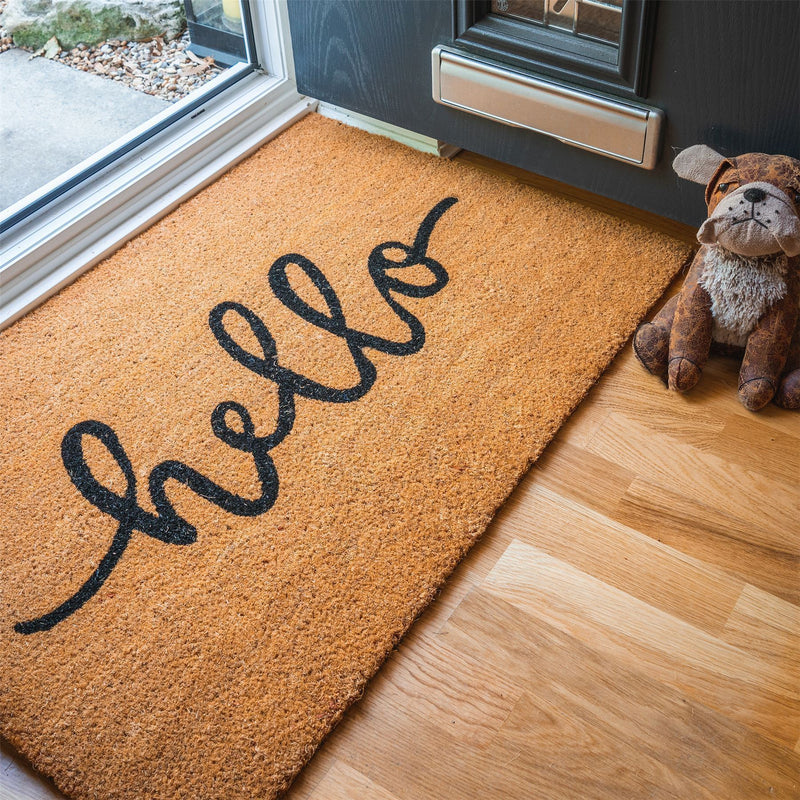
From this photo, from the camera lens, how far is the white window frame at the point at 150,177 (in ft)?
5.16

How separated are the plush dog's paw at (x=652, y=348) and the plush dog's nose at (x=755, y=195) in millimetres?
238

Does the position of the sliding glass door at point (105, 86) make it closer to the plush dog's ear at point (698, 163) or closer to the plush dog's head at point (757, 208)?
the plush dog's ear at point (698, 163)

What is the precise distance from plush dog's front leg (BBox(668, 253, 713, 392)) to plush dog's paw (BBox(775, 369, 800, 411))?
0.12m

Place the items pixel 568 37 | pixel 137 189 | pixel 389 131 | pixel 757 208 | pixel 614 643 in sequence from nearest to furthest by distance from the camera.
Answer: pixel 614 643
pixel 757 208
pixel 568 37
pixel 137 189
pixel 389 131

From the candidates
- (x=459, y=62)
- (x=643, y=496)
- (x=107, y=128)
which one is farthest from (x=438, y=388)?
(x=107, y=128)

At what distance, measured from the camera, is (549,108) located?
147 cm

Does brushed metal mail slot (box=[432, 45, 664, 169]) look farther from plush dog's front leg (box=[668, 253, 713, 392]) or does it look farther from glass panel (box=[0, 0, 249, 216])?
glass panel (box=[0, 0, 249, 216])

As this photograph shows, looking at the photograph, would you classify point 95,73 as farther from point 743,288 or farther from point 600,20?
point 743,288

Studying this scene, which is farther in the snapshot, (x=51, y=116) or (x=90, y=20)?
(x=90, y=20)

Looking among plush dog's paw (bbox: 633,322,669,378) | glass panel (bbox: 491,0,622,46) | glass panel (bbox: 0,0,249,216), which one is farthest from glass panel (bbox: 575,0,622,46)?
glass panel (bbox: 0,0,249,216)

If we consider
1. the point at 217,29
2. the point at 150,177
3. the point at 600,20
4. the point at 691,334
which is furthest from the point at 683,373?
the point at 217,29

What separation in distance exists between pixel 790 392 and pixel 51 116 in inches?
62.3

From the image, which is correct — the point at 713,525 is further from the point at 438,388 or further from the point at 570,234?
the point at 570,234

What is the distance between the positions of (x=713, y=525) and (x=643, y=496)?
10cm
